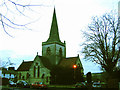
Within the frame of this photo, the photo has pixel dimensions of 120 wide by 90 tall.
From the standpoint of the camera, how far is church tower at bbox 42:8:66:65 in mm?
62906

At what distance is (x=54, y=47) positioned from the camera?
206ft

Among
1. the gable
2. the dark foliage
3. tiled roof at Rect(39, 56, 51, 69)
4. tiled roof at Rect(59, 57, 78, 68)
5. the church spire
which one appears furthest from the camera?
the church spire

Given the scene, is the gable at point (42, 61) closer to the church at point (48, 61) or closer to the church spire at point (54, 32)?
the church at point (48, 61)

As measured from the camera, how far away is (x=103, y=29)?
103 ft

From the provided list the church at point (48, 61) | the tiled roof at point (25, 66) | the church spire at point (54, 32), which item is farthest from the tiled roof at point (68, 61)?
the tiled roof at point (25, 66)

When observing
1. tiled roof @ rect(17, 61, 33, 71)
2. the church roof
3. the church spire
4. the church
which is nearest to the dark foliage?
the church

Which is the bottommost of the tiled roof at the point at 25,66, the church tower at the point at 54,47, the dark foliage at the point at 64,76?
the dark foliage at the point at 64,76

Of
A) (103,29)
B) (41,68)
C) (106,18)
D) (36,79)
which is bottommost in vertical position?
(36,79)

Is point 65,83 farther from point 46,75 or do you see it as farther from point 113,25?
point 113,25

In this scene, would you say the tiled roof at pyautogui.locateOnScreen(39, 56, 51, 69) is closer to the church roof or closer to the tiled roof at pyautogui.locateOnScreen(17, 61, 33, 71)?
the church roof

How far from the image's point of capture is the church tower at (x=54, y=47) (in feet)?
206

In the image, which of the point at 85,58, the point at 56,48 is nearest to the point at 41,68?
the point at 56,48

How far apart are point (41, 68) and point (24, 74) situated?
36.5ft

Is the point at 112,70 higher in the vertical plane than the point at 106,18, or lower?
lower
